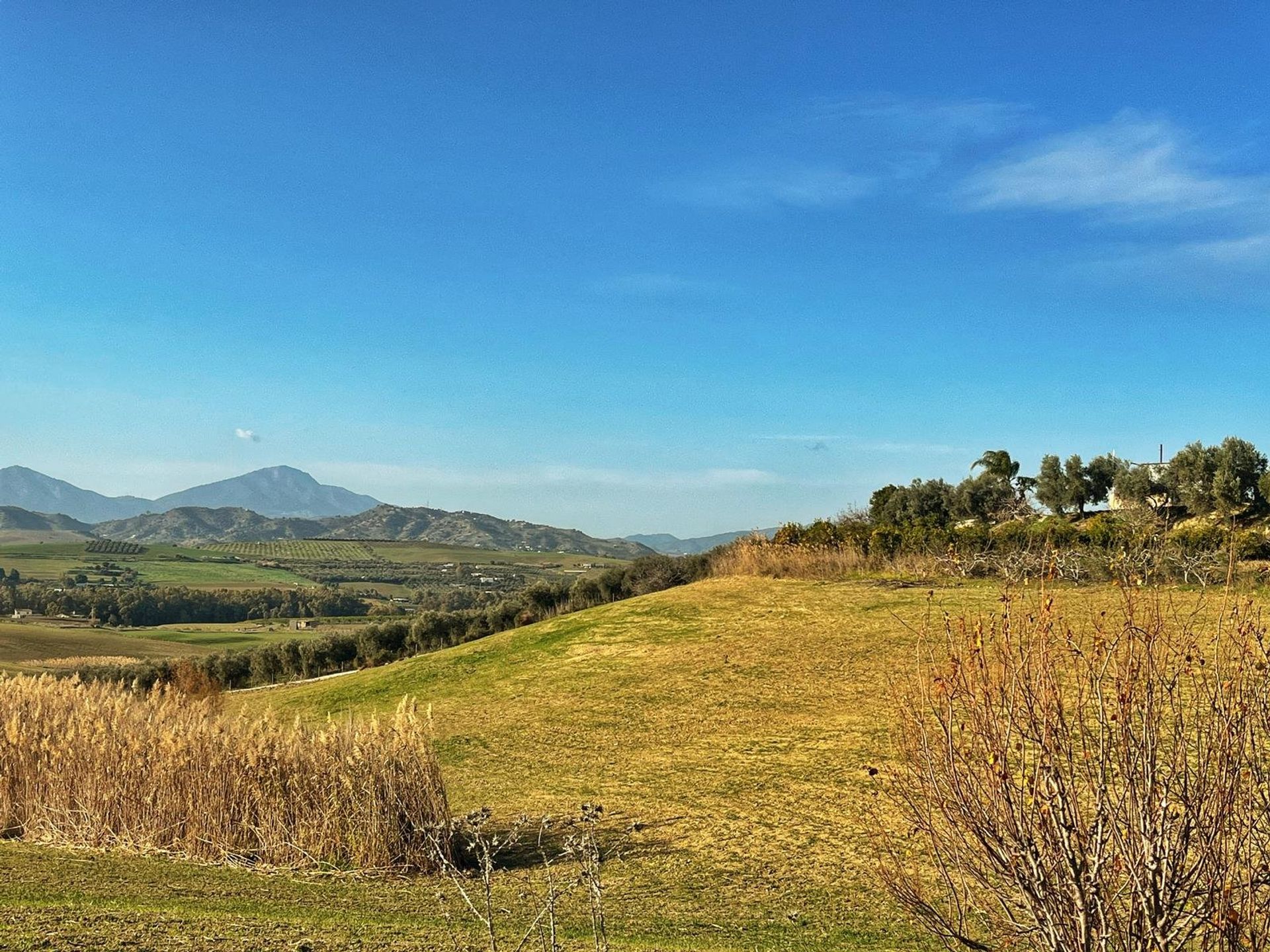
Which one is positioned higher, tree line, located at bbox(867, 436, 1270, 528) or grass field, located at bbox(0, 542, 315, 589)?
tree line, located at bbox(867, 436, 1270, 528)

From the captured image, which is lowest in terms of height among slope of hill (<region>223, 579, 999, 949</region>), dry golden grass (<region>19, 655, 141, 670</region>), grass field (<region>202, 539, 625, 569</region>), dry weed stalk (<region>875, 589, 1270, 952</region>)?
dry golden grass (<region>19, 655, 141, 670</region>)

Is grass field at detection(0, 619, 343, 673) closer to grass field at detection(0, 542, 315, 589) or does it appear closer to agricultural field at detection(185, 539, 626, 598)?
agricultural field at detection(185, 539, 626, 598)

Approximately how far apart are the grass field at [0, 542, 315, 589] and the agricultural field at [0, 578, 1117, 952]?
251 ft

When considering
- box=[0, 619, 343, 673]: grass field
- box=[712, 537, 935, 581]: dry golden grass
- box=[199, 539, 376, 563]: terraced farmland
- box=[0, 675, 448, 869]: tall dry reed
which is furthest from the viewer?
box=[199, 539, 376, 563]: terraced farmland

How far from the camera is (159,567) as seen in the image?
106 metres

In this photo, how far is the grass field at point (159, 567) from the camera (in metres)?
92.9

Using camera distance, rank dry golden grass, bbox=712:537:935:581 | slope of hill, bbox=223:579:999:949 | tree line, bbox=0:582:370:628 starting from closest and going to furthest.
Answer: slope of hill, bbox=223:579:999:949, dry golden grass, bbox=712:537:935:581, tree line, bbox=0:582:370:628

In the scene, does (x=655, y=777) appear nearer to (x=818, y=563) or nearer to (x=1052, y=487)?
(x=818, y=563)

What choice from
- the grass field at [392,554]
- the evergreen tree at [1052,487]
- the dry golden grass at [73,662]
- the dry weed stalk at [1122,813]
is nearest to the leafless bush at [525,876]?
the dry weed stalk at [1122,813]

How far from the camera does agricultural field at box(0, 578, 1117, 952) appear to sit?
5.74m

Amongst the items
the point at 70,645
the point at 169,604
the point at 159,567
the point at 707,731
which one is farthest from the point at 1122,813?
the point at 159,567

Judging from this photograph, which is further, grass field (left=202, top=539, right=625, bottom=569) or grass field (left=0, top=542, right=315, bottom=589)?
grass field (left=202, top=539, right=625, bottom=569)

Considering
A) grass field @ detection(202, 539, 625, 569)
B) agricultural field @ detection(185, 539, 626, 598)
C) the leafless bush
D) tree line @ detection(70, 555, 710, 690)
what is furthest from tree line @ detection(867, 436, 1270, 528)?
grass field @ detection(202, 539, 625, 569)

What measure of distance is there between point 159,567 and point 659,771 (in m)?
108
